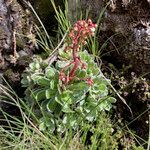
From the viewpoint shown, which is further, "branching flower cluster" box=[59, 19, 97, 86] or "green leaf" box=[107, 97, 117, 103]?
"green leaf" box=[107, 97, 117, 103]

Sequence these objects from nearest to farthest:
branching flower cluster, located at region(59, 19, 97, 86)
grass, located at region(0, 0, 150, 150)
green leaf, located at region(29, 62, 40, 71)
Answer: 1. branching flower cluster, located at region(59, 19, 97, 86)
2. grass, located at region(0, 0, 150, 150)
3. green leaf, located at region(29, 62, 40, 71)

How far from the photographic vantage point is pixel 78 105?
1969 mm

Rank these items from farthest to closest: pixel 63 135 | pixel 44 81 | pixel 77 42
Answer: pixel 63 135
pixel 44 81
pixel 77 42

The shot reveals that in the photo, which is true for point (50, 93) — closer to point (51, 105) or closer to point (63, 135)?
point (51, 105)

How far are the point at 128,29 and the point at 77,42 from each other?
0.36 m

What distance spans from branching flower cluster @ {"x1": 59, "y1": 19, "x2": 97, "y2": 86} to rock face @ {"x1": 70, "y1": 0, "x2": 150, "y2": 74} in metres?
0.29

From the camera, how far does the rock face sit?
2045mm

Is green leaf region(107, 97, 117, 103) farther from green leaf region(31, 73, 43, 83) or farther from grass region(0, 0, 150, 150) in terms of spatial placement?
green leaf region(31, 73, 43, 83)

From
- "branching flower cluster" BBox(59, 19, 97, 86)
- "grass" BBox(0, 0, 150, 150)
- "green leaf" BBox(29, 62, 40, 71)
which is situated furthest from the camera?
"green leaf" BBox(29, 62, 40, 71)

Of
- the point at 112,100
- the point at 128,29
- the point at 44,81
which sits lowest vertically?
the point at 112,100

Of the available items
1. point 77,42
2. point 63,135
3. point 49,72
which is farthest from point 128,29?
point 63,135

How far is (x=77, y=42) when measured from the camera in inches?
72.4

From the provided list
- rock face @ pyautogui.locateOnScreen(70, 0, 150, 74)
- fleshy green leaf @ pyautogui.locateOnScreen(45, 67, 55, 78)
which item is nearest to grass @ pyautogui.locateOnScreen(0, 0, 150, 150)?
rock face @ pyautogui.locateOnScreen(70, 0, 150, 74)

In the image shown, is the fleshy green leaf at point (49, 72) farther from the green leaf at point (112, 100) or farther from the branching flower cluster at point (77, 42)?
the green leaf at point (112, 100)
